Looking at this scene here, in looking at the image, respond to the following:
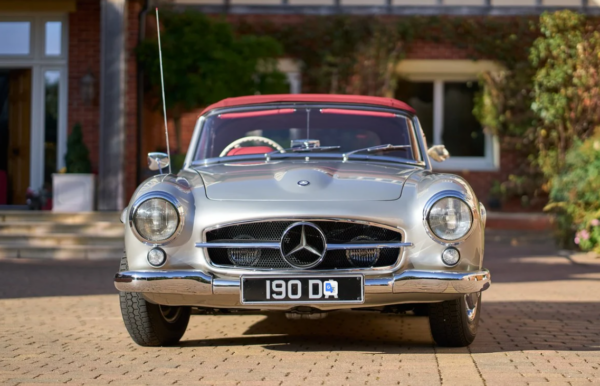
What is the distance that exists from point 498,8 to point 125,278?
1402 cm

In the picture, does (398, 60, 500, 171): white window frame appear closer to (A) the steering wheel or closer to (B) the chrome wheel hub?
(A) the steering wheel

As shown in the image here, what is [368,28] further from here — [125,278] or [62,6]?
[125,278]

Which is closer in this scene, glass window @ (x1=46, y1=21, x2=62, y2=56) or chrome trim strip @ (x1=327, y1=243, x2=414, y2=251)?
chrome trim strip @ (x1=327, y1=243, x2=414, y2=251)

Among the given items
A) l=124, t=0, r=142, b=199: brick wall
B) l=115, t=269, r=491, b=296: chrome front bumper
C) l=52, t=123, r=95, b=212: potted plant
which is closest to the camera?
l=115, t=269, r=491, b=296: chrome front bumper

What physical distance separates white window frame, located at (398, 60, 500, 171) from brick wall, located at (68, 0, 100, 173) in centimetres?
525

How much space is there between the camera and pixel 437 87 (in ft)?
60.3

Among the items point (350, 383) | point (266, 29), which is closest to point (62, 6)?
point (266, 29)

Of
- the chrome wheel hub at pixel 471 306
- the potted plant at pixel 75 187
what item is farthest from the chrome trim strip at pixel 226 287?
the potted plant at pixel 75 187

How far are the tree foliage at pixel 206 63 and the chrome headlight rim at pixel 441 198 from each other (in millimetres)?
10040

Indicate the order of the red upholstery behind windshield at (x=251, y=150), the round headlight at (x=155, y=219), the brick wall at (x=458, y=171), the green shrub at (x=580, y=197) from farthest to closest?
the brick wall at (x=458, y=171)
the green shrub at (x=580, y=197)
the red upholstery behind windshield at (x=251, y=150)
the round headlight at (x=155, y=219)

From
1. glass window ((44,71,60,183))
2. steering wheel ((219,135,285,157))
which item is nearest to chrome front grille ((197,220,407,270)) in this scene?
steering wheel ((219,135,285,157))

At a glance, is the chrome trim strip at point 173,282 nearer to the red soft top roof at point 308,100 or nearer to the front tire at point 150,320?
the front tire at point 150,320

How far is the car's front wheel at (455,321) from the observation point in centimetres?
541

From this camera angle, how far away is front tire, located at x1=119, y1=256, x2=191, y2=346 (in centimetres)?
541
